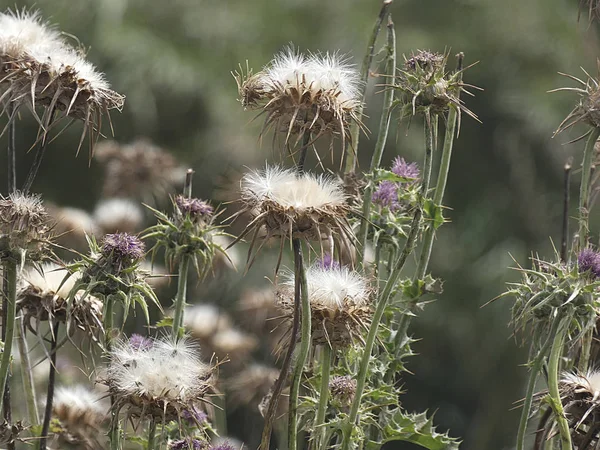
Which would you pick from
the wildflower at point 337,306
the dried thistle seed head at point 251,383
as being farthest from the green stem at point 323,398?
the dried thistle seed head at point 251,383

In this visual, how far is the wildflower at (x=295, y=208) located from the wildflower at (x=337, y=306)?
0.09 m

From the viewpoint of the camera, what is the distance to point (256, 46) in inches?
239

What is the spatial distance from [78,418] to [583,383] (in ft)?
3.23

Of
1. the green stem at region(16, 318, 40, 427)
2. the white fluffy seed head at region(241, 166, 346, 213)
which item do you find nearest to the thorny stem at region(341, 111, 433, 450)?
the white fluffy seed head at region(241, 166, 346, 213)

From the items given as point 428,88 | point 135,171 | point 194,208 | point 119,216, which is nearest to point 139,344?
point 194,208

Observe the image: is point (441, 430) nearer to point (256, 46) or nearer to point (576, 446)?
point (256, 46)

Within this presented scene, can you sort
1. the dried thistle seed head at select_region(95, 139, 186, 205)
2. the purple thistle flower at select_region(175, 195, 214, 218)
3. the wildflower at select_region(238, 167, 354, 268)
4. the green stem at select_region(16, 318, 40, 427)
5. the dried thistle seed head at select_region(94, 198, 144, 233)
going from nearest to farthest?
1. the wildflower at select_region(238, 167, 354, 268)
2. the green stem at select_region(16, 318, 40, 427)
3. the purple thistle flower at select_region(175, 195, 214, 218)
4. the dried thistle seed head at select_region(94, 198, 144, 233)
5. the dried thistle seed head at select_region(95, 139, 186, 205)

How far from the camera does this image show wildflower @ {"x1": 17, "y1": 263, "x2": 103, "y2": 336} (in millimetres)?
1674

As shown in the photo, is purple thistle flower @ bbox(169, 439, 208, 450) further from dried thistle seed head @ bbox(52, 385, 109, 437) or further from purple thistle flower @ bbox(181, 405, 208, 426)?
dried thistle seed head @ bbox(52, 385, 109, 437)

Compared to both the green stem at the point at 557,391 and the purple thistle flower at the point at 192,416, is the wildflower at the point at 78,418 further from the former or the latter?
the green stem at the point at 557,391

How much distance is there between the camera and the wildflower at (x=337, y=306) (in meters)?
1.55

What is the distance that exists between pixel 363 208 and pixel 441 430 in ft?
12.4

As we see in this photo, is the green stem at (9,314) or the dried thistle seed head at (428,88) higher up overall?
the dried thistle seed head at (428,88)

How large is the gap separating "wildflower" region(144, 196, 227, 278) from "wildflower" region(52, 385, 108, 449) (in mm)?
345
